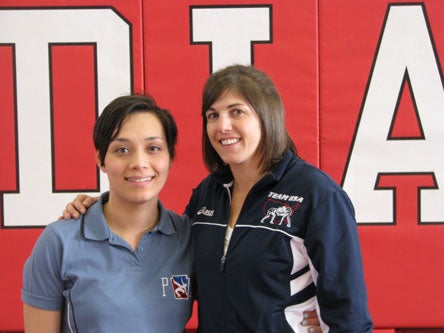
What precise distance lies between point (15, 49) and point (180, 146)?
0.86m

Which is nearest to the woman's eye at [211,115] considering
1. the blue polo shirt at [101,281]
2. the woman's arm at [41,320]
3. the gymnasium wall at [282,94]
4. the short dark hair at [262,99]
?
the short dark hair at [262,99]

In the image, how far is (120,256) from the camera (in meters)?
0.98

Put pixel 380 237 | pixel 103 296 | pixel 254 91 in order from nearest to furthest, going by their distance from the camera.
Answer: pixel 103 296 < pixel 254 91 < pixel 380 237

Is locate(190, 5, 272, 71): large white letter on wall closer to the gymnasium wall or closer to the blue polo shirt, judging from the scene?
the gymnasium wall

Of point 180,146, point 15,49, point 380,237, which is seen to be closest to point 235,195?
point 180,146

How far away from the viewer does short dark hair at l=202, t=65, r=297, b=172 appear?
1.04 meters

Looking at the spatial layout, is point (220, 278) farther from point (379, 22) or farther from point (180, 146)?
point (379, 22)

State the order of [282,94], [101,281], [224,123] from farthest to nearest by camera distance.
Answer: [282,94]
[224,123]
[101,281]

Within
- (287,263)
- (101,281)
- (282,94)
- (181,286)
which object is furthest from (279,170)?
(282,94)

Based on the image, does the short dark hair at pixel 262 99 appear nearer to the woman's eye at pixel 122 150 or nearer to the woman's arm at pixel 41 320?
the woman's eye at pixel 122 150

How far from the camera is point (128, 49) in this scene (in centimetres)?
197

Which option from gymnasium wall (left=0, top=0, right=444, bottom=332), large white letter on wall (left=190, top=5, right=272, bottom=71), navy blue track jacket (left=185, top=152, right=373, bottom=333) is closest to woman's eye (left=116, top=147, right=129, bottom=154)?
navy blue track jacket (left=185, top=152, right=373, bottom=333)

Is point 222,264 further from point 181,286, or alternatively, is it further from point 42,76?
point 42,76

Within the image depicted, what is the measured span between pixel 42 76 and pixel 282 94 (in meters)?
1.09
